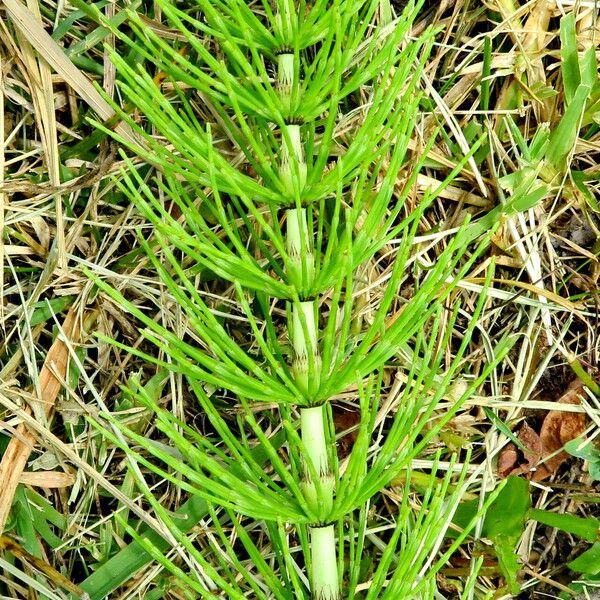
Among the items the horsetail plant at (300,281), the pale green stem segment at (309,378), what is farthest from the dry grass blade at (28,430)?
the pale green stem segment at (309,378)

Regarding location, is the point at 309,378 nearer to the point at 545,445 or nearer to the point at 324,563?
the point at 324,563

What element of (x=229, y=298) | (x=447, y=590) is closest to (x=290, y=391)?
(x=229, y=298)

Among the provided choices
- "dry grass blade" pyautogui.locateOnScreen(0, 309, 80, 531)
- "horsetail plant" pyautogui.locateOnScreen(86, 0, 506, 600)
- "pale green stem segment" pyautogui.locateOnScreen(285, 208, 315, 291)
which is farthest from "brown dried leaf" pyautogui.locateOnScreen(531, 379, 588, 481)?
"dry grass blade" pyautogui.locateOnScreen(0, 309, 80, 531)

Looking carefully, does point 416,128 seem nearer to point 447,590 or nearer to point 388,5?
point 388,5

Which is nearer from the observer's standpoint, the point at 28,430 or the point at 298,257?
the point at 298,257

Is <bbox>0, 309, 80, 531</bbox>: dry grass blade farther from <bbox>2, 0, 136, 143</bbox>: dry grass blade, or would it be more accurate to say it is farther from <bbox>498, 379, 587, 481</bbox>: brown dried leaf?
<bbox>498, 379, 587, 481</bbox>: brown dried leaf

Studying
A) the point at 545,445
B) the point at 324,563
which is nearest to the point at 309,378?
the point at 324,563

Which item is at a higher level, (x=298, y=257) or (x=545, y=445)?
(x=298, y=257)

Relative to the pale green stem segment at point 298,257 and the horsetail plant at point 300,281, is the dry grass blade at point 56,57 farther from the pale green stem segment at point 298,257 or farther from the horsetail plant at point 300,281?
the pale green stem segment at point 298,257
